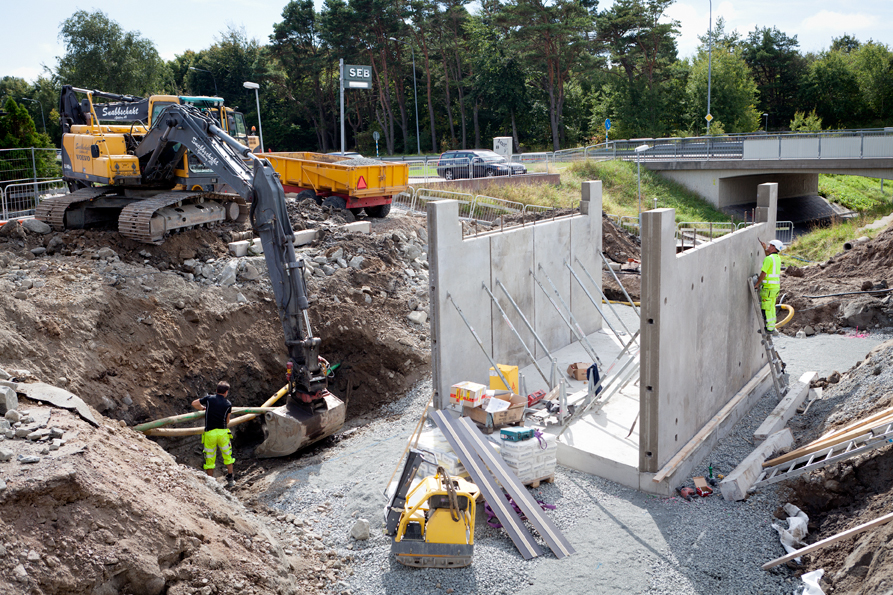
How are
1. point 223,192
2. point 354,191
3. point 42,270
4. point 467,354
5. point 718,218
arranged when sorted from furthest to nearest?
point 718,218 < point 354,191 < point 223,192 < point 42,270 < point 467,354

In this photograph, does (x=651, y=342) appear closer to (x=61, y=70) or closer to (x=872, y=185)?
(x=872, y=185)

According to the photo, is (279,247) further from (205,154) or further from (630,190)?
(630,190)

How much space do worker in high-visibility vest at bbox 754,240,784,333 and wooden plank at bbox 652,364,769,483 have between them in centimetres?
93

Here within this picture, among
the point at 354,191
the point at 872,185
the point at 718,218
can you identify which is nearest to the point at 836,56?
the point at 872,185

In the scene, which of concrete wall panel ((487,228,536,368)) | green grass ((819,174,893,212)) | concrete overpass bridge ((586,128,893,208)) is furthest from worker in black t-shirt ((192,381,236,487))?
green grass ((819,174,893,212))

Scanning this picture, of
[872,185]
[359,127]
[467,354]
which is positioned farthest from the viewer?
[359,127]

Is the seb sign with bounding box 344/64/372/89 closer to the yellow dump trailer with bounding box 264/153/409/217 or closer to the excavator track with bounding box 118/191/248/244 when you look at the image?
the yellow dump trailer with bounding box 264/153/409/217

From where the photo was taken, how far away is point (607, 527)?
24.1ft

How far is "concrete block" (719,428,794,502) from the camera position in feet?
25.5

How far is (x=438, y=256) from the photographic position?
9898 millimetres

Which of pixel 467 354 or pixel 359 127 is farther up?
pixel 359 127

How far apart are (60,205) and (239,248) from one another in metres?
3.44

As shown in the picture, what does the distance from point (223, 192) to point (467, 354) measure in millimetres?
7104

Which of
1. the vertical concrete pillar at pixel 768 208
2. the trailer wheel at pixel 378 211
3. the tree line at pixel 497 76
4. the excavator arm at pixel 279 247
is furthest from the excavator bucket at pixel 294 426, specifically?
the tree line at pixel 497 76
